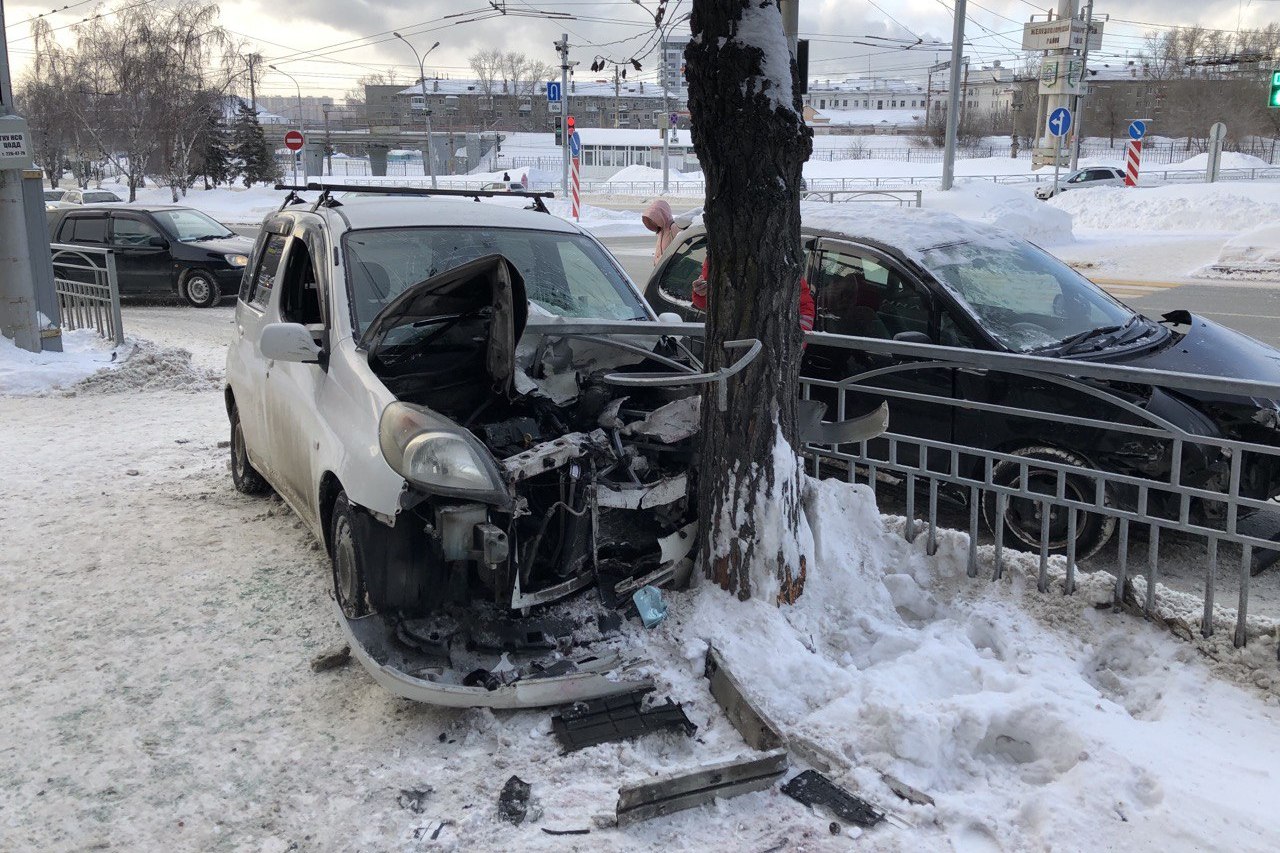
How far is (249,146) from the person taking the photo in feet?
187

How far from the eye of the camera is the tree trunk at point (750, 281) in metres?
3.88

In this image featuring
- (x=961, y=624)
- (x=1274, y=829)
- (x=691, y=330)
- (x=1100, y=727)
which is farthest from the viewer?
(x=691, y=330)

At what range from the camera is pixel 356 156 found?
8338 centimetres

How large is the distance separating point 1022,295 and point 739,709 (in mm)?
3663

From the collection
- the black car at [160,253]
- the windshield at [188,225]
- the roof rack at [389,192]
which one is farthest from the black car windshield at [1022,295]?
the windshield at [188,225]

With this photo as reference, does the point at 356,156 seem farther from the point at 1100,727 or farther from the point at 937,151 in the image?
the point at 1100,727

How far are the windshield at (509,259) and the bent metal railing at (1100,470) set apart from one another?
1.28 metres

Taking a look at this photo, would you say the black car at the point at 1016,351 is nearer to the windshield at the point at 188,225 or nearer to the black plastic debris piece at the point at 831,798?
the black plastic debris piece at the point at 831,798

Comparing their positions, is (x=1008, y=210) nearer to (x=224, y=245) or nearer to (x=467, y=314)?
(x=224, y=245)

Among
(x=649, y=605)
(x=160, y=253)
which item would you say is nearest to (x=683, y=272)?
(x=649, y=605)

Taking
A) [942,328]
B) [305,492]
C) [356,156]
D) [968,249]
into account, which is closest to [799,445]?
[942,328]

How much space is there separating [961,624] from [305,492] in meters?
2.93

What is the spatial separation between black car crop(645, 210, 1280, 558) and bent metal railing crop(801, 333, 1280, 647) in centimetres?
2

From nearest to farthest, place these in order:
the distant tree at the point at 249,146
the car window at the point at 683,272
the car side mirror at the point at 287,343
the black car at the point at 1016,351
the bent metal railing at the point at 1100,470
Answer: the bent metal railing at the point at 1100,470 < the car side mirror at the point at 287,343 < the black car at the point at 1016,351 < the car window at the point at 683,272 < the distant tree at the point at 249,146
